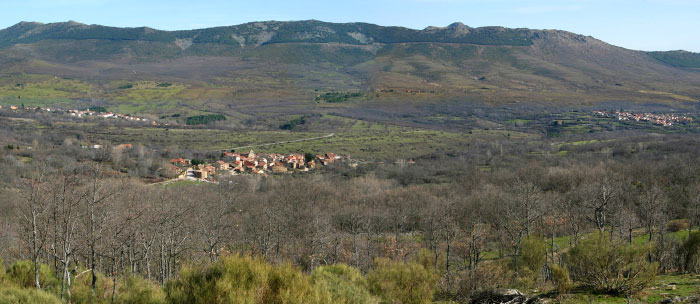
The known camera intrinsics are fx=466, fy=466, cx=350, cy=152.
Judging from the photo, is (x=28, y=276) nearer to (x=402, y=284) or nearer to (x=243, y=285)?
(x=243, y=285)

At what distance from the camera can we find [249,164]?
255ft

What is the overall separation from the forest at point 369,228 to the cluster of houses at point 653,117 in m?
21.0

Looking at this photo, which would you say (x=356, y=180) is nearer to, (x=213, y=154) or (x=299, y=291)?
(x=213, y=154)

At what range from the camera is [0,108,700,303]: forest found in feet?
46.2

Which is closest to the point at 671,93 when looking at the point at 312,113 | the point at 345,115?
the point at 345,115

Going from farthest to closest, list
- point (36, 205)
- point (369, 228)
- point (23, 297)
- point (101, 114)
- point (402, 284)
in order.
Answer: point (101, 114) < point (369, 228) < point (402, 284) < point (36, 205) < point (23, 297)

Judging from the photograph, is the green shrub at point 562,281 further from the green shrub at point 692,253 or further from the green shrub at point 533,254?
the green shrub at point 692,253

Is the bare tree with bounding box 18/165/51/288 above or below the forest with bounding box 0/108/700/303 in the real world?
above

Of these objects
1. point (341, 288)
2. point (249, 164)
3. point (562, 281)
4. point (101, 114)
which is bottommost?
point (249, 164)

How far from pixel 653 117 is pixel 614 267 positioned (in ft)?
414

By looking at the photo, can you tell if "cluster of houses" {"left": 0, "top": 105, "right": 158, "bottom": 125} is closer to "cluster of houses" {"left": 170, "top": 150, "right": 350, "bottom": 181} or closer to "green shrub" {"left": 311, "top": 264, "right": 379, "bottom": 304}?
"cluster of houses" {"left": 170, "top": 150, "right": 350, "bottom": 181}

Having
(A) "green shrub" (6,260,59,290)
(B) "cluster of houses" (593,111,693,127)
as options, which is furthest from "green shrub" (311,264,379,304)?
(B) "cluster of houses" (593,111,693,127)

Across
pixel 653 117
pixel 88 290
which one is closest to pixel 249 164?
pixel 88 290

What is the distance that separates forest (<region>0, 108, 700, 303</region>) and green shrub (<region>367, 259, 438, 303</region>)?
51 millimetres
